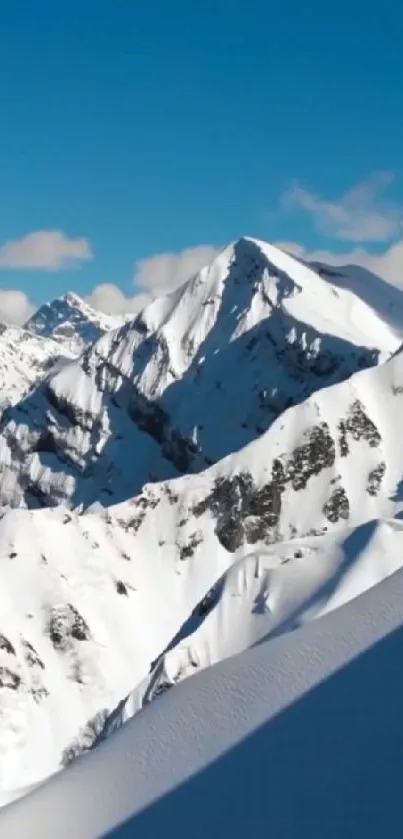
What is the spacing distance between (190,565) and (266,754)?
357ft

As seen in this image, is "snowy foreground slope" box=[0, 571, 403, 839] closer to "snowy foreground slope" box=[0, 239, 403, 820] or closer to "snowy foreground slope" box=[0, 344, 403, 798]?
"snowy foreground slope" box=[0, 239, 403, 820]

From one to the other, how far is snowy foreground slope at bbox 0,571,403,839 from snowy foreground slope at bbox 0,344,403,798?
45.4 m

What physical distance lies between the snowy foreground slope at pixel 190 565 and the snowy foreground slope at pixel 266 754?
149ft

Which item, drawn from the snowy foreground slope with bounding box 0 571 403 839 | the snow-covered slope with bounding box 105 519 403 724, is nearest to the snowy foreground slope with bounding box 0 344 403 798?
the snow-covered slope with bounding box 105 519 403 724

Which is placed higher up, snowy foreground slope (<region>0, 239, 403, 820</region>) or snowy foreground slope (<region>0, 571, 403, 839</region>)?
snowy foreground slope (<region>0, 239, 403, 820</region>)

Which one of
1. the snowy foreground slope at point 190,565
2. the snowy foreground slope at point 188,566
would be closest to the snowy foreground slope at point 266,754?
the snowy foreground slope at point 188,566

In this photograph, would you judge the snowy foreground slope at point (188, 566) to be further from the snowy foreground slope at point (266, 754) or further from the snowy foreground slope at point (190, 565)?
the snowy foreground slope at point (266, 754)

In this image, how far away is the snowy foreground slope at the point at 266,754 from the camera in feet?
62.7

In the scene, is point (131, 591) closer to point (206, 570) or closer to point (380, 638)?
point (206, 570)

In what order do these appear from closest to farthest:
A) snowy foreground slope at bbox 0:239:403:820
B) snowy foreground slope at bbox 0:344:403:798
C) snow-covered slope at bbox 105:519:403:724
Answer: snow-covered slope at bbox 105:519:403:724, snowy foreground slope at bbox 0:239:403:820, snowy foreground slope at bbox 0:344:403:798

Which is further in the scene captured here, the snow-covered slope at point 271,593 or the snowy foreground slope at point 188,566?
the snowy foreground slope at point 188,566

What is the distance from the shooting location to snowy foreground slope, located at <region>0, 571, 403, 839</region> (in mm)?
19125

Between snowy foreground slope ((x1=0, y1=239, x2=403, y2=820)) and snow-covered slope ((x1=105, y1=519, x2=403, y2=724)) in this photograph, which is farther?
snowy foreground slope ((x1=0, y1=239, x2=403, y2=820))

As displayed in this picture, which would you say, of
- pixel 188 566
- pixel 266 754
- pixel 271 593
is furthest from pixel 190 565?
→ pixel 266 754
